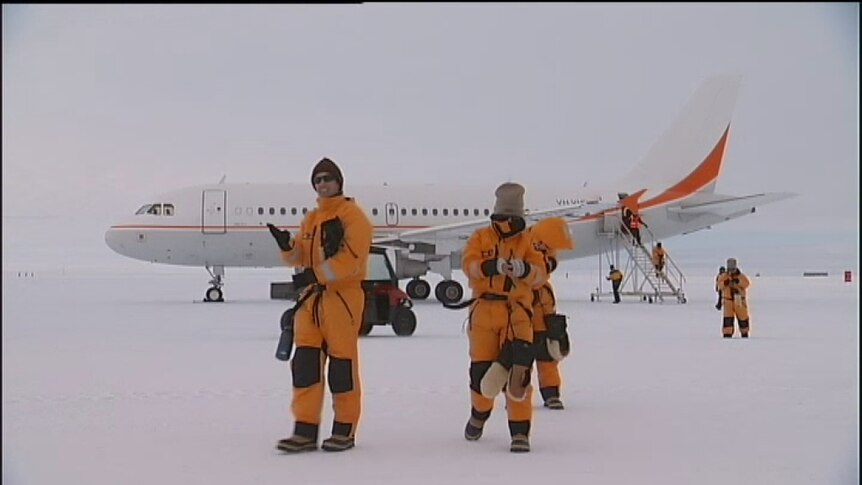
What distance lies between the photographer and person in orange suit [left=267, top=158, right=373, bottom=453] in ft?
19.8

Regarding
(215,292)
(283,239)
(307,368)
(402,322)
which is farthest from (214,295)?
(307,368)

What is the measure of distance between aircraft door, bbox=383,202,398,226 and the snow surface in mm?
10931

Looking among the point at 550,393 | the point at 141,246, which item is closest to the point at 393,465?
the point at 550,393

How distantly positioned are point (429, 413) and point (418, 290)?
1662 centimetres

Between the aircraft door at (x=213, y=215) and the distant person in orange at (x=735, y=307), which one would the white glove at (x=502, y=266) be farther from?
the aircraft door at (x=213, y=215)

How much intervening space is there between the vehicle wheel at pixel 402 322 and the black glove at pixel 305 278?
7513mm

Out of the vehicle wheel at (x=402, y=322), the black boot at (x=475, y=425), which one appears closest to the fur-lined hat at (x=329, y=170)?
the black boot at (x=475, y=425)

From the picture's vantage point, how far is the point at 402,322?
13742mm

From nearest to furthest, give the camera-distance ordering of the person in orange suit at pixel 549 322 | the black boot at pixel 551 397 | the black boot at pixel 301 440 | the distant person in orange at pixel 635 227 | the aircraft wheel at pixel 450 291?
1. the black boot at pixel 301 440
2. the person in orange suit at pixel 549 322
3. the black boot at pixel 551 397
4. the aircraft wheel at pixel 450 291
5. the distant person in orange at pixel 635 227

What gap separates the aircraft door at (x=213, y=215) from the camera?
23859 millimetres

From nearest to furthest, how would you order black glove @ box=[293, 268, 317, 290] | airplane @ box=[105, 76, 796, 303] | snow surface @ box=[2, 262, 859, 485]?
snow surface @ box=[2, 262, 859, 485] → black glove @ box=[293, 268, 317, 290] → airplane @ box=[105, 76, 796, 303]

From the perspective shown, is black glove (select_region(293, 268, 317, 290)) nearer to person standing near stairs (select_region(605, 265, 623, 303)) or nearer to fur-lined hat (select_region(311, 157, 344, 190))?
fur-lined hat (select_region(311, 157, 344, 190))

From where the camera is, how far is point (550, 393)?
7.77 metres

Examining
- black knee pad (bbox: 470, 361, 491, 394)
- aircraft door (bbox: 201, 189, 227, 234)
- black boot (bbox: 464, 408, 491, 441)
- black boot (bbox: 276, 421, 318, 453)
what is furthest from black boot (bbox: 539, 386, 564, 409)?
aircraft door (bbox: 201, 189, 227, 234)
